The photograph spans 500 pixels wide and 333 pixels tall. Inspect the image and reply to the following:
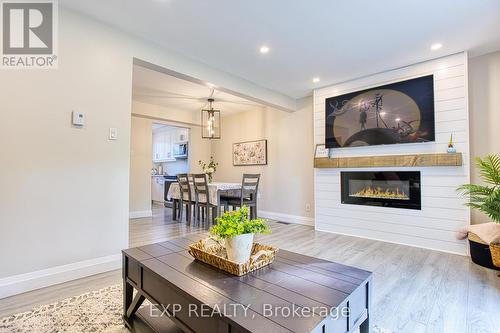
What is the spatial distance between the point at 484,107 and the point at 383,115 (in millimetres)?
1109

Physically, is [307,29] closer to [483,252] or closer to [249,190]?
[249,190]

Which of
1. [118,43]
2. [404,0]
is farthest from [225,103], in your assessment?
[404,0]

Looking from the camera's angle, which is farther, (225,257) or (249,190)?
(249,190)

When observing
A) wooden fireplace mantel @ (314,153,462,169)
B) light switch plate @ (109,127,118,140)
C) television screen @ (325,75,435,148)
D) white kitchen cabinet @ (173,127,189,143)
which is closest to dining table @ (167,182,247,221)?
wooden fireplace mantel @ (314,153,462,169)

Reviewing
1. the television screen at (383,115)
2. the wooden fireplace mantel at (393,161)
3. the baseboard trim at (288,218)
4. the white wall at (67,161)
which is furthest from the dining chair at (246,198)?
the white wall at (67,161)

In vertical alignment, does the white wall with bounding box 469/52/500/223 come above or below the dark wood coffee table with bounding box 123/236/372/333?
above

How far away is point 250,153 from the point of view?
5762 millimetres

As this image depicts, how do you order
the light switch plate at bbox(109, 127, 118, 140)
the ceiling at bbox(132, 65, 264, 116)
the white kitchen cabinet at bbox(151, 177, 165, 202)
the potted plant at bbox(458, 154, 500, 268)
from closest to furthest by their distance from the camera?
the potted plant at bbox(458, 154, 500, 268) < the light switch plate at bbox(109, 127, 118, 140) < the ceiling at bbox(132, 65, 264, 116) < the white kitchen cabinet at bbox(151, 177, 165, 202)

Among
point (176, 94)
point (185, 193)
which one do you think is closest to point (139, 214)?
point (185, 193)

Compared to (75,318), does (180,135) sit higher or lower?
higher

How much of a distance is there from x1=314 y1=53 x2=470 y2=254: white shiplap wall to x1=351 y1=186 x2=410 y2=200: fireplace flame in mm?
179

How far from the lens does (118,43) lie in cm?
256

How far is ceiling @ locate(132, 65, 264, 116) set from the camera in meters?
3.86

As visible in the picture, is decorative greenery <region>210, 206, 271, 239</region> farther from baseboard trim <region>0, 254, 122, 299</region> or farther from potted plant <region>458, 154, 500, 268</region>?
potted plant <region>458, 154, 500, 268</region>
